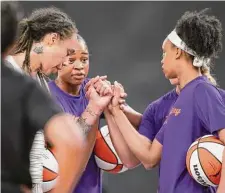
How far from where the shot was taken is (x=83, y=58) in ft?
9.30

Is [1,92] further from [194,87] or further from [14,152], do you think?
[194,87]

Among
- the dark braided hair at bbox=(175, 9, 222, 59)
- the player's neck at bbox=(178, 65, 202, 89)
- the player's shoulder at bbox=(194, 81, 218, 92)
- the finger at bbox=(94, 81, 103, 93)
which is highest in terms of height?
the dark braided hair at bbox=(175, 9, 222, 59)

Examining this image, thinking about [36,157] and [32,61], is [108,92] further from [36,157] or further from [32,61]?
[36,157]

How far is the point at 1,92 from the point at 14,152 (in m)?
0.13

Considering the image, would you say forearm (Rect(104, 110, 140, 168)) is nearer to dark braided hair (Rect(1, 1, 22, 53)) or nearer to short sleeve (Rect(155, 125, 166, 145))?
short sleeve (Rect(155, 125, 166, 145))

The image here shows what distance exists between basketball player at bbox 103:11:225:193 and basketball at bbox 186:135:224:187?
0.05m

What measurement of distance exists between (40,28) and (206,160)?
97 centimetres

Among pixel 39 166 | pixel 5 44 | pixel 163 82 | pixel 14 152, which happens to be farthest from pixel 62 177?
pixel 163 82

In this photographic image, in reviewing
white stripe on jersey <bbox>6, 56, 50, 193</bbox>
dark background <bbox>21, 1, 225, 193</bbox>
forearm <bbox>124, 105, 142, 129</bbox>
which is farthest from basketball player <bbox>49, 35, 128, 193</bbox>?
dark background <bbox>21, 1, 225, 193</bbox>

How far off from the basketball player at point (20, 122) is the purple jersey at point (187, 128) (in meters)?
1.21

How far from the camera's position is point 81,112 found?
110 inches

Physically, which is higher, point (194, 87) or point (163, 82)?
point (194, 87)

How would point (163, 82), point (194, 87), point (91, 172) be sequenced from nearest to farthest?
point (194, 87)
point (91, 172)
point (163, 82)

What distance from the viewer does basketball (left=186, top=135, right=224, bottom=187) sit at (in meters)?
2.38
